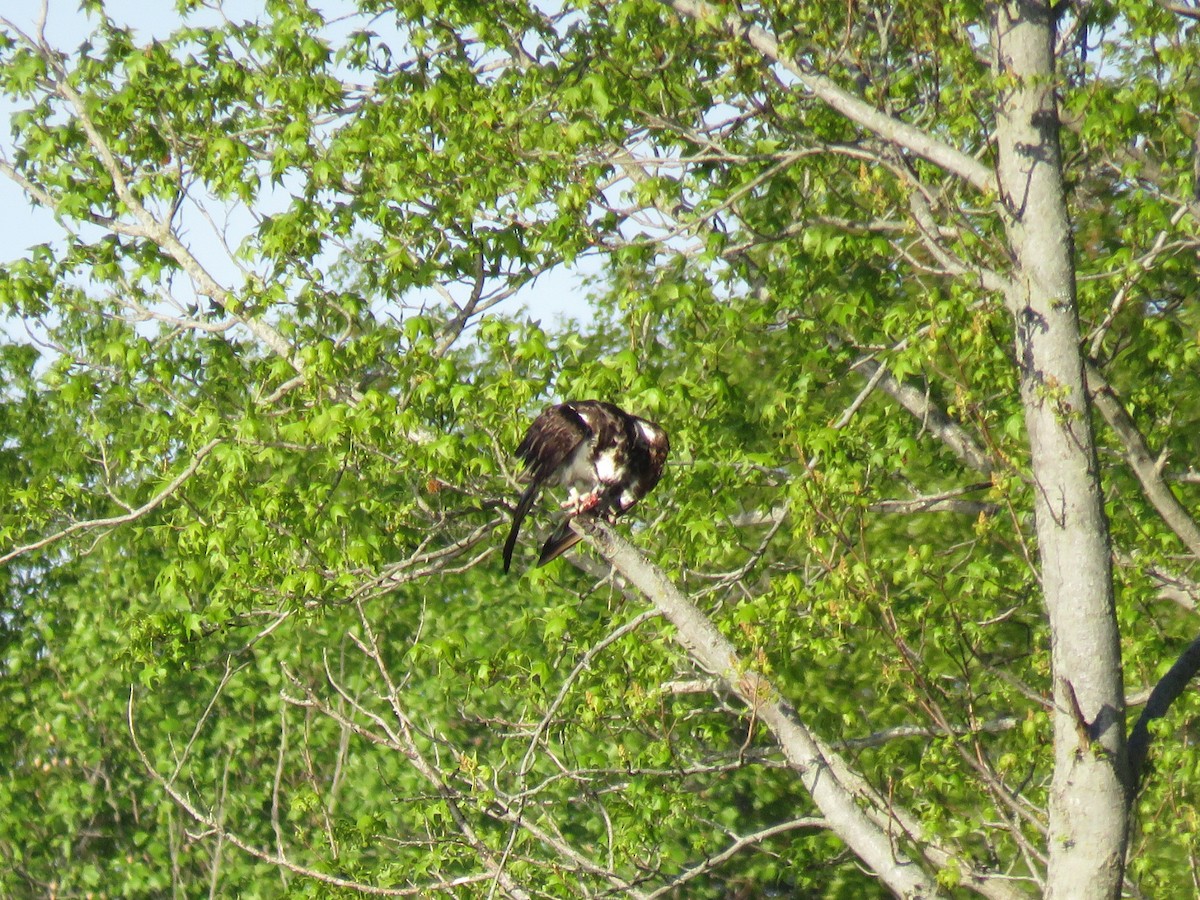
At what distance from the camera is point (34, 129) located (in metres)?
9.47

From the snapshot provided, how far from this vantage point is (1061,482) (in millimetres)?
7605

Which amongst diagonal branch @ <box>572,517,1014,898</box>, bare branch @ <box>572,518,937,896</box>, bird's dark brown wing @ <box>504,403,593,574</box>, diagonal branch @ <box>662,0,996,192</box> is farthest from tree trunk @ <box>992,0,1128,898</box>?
bird's dark brown wing @ <box>504,403,593,574</box>

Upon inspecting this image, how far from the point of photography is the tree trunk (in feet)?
24.0

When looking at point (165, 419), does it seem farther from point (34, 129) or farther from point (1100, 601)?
point (1100, 601)

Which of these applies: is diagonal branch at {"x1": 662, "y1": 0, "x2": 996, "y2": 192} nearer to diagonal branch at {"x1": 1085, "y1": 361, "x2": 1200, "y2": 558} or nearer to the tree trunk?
the tree trunk

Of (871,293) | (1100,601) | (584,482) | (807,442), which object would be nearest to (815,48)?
(871,293)

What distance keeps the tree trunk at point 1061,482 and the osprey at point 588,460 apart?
1.87m

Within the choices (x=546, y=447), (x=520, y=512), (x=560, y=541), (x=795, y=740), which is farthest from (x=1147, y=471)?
(x=520, y=512)

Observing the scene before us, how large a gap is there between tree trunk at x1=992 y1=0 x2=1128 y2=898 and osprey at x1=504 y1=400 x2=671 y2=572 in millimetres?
1865

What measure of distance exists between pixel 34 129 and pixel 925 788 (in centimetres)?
641

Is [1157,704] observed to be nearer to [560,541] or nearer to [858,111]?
[560,541]

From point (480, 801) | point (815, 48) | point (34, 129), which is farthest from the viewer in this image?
point (34, 129)

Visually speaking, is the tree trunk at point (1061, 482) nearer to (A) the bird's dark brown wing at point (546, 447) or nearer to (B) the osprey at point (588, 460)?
(B) the osprey at point (588, 460)

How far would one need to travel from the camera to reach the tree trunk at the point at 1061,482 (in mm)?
7316
